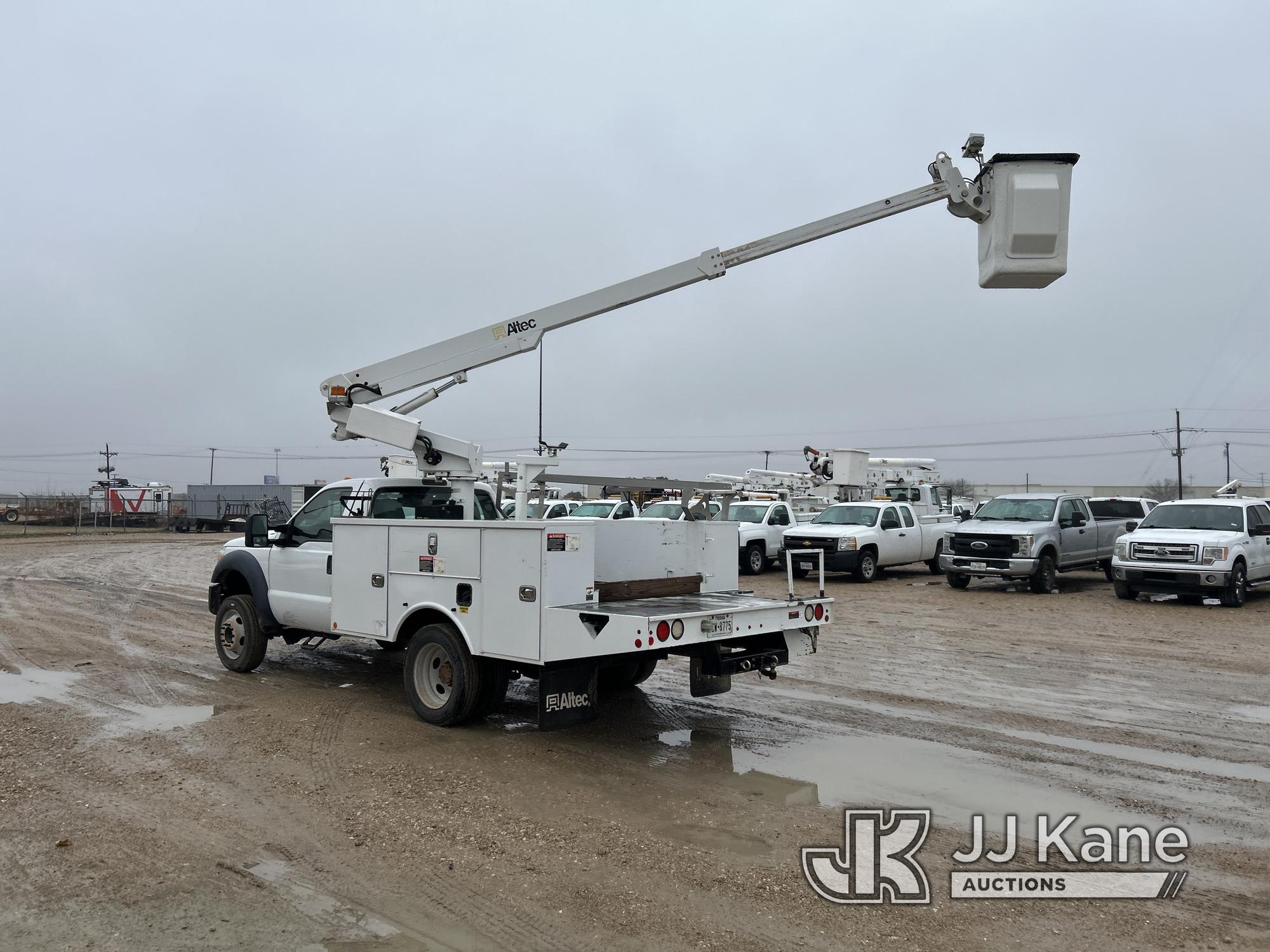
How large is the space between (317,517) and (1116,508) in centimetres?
1913

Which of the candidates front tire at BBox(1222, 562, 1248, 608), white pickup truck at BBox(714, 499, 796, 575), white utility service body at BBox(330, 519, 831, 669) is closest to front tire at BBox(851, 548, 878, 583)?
white pickup truck at BBox(714, 499, 796, 575)

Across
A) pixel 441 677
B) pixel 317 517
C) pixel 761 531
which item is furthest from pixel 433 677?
pixel 761 531

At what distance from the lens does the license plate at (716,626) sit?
6.60 metres

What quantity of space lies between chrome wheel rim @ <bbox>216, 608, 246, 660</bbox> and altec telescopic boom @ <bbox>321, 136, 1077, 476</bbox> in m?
2.27

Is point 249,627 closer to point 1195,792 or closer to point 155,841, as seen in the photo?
point 155,841

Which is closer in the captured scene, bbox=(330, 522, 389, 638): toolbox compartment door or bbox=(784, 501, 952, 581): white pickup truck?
bbox=(330, 522, 389, 638): toolbox compartment door

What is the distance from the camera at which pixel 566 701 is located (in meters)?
→ 6.69

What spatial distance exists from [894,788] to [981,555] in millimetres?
13821

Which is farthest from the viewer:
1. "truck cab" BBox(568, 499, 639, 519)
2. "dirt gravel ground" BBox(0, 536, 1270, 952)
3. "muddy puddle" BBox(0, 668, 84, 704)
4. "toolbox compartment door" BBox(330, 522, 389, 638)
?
"truck cab" BBox(568, 499, 639, 519)

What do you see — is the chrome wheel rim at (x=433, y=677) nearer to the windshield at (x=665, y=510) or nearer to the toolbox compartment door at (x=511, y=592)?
the toolbox compartment door at (x=511, y=592)

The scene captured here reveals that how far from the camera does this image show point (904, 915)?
4254 millimetres

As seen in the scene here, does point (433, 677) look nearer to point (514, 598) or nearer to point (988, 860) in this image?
point (514, 598)

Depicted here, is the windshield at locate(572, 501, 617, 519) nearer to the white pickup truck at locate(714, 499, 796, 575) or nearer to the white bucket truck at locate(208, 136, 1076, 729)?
the white pickup truck at locate(714, 499, 796, 575)

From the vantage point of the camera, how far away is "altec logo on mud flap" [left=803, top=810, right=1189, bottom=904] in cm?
452
